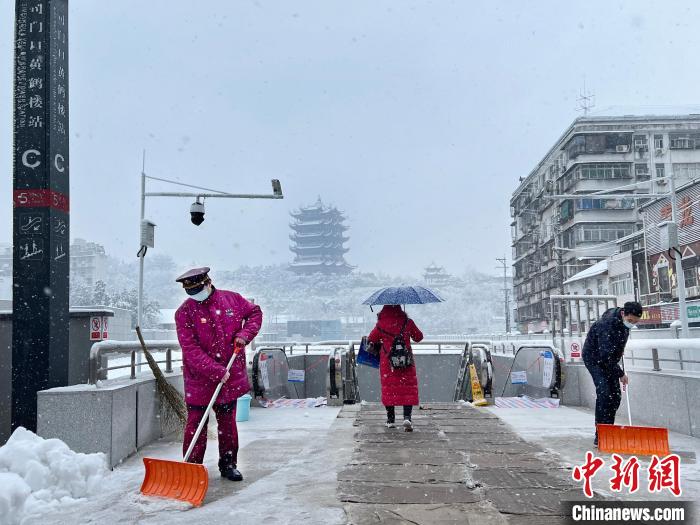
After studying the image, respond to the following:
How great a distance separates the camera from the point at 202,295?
515cm

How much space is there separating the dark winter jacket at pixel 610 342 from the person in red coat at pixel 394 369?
6.97ft

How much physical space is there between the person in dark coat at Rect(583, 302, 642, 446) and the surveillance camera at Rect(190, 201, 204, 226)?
38.1 ft

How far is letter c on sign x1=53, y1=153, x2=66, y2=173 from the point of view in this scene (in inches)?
241

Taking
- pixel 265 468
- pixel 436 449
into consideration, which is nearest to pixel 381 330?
pixel 436 449

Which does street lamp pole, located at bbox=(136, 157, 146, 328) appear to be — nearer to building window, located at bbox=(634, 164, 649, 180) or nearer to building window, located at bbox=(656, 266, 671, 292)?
building window, located at bbox=(656, 266, 671, 292)

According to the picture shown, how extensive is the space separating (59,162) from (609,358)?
6180mm

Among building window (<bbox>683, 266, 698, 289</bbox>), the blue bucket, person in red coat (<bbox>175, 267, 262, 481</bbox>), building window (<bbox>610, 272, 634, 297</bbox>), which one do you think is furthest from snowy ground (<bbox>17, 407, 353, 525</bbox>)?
building window (<bbox>610, 272, 634, 297</bbox>)

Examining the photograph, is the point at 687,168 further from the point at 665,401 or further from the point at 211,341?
the point at 211,341

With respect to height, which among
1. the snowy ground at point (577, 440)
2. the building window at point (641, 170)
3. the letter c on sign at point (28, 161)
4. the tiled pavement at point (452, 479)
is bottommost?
the snowy ground at point (577, 440)

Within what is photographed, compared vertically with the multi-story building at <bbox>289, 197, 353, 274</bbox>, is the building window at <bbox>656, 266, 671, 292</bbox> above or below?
below

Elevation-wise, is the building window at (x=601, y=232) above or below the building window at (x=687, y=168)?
below

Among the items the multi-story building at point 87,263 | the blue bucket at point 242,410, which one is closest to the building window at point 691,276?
the blue bucket at point 242,410

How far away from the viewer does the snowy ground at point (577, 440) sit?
4625mm

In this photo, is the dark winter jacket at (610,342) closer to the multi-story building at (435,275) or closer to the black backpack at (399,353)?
the black backpack at (399,353)
